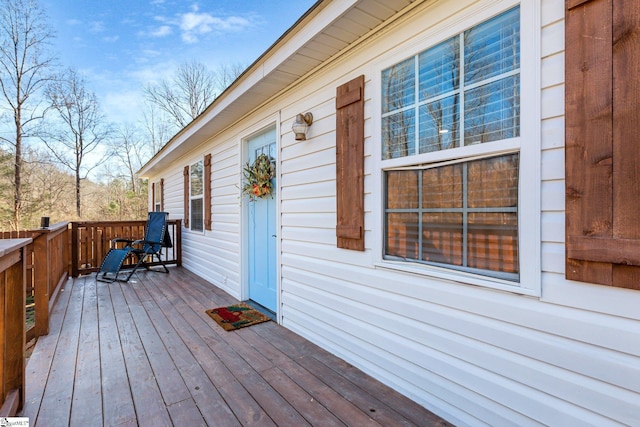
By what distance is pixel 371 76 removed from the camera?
7.28 ft

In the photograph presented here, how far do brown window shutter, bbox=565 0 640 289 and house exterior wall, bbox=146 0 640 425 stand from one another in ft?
0.19

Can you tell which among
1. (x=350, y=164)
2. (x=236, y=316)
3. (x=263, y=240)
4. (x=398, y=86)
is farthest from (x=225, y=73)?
(x=398, y=86)

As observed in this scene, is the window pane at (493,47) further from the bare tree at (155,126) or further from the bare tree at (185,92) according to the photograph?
the bare tree at (155,126)

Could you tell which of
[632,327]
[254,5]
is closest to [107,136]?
[254,5]

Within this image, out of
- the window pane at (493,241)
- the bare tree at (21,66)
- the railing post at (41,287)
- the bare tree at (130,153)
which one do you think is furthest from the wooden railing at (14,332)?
the bare tree at (130,153)

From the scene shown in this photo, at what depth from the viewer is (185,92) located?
44.8 ft

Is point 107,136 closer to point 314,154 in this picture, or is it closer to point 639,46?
point 314,154

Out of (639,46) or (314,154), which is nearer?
(639,46)

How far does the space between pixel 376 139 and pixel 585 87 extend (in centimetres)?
114

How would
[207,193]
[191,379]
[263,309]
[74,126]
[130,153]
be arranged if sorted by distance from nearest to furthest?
[191,379] < [263,309] < [207,193] < [74,126] < [130,153]

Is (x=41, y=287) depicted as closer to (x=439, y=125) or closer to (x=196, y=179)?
(x=196, y=179)

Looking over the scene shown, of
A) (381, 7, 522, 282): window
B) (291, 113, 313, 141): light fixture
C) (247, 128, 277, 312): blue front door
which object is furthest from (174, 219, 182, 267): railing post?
(381, 7, 522, 282): window

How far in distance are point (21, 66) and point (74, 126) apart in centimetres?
287

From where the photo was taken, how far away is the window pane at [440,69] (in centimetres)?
173
